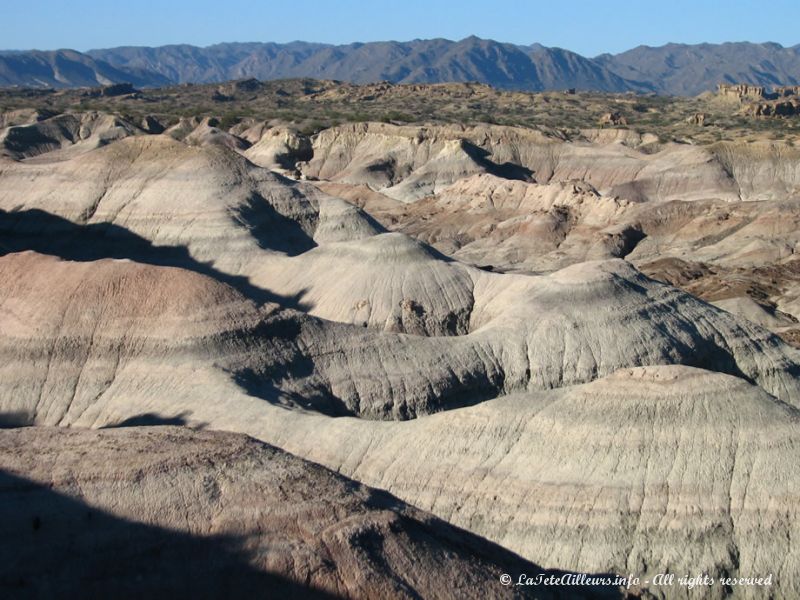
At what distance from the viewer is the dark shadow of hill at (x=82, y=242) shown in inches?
1775

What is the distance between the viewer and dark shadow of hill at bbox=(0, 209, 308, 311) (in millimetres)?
45094

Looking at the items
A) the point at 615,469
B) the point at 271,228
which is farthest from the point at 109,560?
the point at 271,228

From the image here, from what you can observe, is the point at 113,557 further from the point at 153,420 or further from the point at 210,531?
the point at 153,420

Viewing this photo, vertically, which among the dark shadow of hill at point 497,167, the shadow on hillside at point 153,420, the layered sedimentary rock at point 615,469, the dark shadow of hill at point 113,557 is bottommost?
the dark shadow of hill at point 497,167

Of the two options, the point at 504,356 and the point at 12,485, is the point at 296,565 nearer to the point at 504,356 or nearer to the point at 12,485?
the point at 12,485

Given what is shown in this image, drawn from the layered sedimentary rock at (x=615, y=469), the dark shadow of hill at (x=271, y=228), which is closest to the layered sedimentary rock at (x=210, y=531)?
the layered sedimentary rock at (x=615, y=469)

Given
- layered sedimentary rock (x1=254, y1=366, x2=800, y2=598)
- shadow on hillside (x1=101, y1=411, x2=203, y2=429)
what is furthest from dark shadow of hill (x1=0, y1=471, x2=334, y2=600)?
shadow on hillside (x1=101, y1=411, x2=203, y2=429)

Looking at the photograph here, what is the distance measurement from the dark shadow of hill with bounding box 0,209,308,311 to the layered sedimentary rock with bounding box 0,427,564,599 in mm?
27773

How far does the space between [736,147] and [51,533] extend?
7373 centimetres

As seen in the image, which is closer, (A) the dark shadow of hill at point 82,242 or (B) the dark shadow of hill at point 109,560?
(B) the dark shadow of hill at point 109,560

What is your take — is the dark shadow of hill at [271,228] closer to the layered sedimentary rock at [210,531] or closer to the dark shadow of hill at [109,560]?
the layered sedimentary rock at [210,531]

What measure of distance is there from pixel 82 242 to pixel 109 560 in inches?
1386

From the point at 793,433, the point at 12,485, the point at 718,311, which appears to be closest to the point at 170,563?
the point at 12,485

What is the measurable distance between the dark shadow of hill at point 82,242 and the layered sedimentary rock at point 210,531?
27.8m
